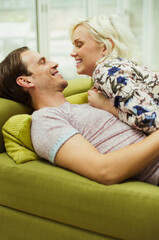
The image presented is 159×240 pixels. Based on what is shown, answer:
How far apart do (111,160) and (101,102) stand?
0.42 meters

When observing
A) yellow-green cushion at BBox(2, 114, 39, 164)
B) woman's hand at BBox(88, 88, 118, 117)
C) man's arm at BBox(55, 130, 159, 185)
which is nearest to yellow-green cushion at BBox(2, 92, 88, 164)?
yellow-green cushion at BBox(2, 114, 39, 164)

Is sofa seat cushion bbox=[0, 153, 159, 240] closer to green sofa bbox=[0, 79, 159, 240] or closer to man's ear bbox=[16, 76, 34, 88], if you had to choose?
green sofa bbox=[0, 79, 159, 240]

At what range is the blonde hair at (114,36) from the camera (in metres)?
1.79

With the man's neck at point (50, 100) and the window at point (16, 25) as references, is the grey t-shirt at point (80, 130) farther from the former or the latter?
the window at point (16, 25)

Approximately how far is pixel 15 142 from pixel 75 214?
1.39ft

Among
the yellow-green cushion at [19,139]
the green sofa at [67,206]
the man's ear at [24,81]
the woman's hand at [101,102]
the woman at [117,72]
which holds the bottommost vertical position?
the green sofa at [67,206]

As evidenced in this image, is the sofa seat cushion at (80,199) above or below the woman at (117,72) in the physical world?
below

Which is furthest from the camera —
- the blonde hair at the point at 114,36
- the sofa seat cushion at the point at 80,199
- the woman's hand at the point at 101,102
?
the blonde hair at the point at 114,36

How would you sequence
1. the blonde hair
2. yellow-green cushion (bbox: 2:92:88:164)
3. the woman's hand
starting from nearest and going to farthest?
yellow-green cushion (bbox: 2:92:88:164)
the woman's hand
the blonde hair

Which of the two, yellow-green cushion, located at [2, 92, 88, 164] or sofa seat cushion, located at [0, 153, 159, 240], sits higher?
yellow-green cushion, located at [2, 92, 88, 164]

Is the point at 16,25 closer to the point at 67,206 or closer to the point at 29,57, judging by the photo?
the point at 29,57

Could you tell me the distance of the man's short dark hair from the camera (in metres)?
1.71

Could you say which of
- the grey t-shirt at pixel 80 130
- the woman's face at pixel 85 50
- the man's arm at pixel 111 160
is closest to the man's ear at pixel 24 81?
the grey t-shirt at pixel 80 130

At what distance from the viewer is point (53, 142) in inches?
51.4
